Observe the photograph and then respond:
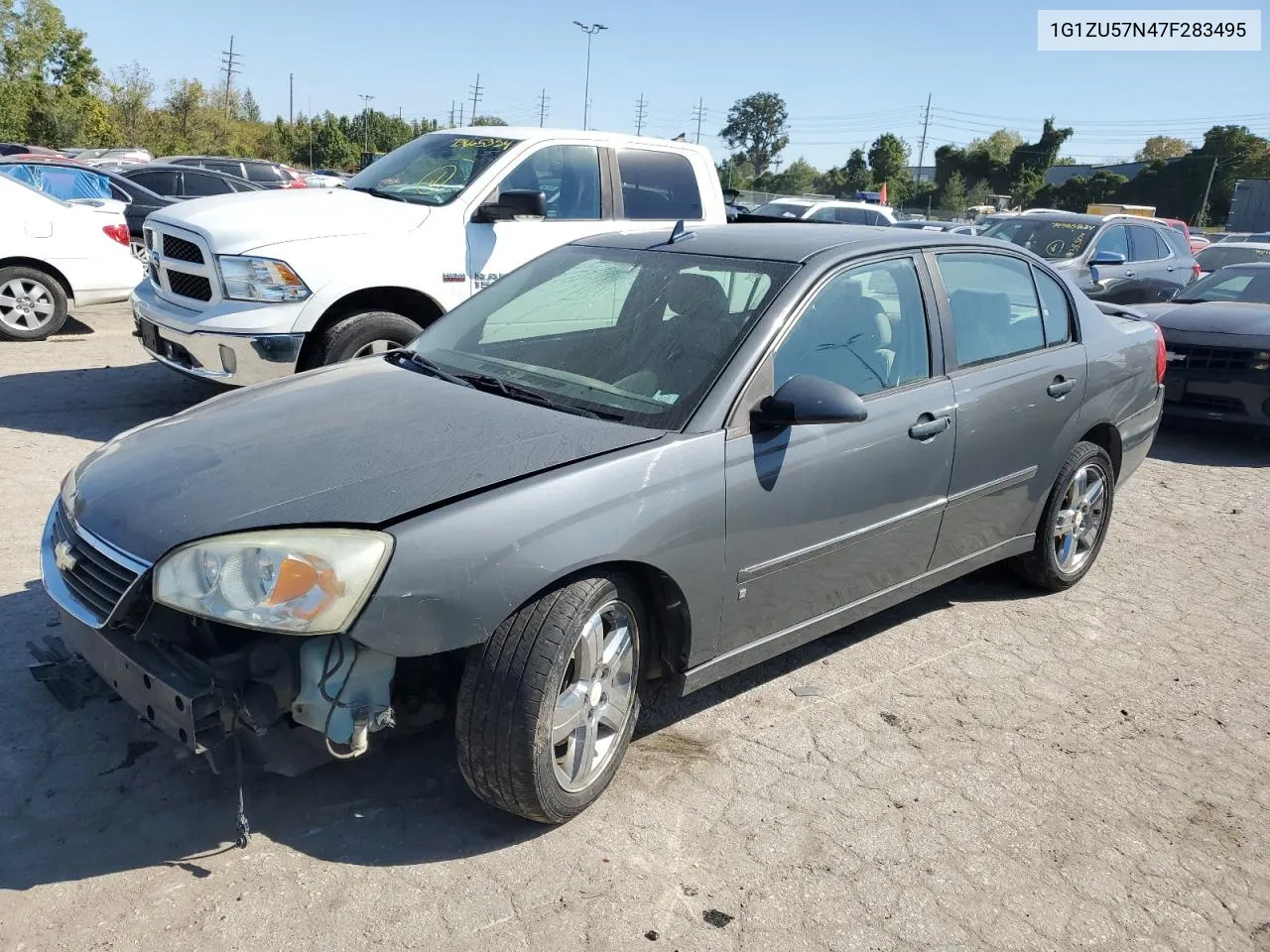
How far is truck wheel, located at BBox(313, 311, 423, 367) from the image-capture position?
6.29m

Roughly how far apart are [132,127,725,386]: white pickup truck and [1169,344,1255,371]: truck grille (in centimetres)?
401

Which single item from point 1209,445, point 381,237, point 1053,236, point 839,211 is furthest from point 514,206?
point 839,211

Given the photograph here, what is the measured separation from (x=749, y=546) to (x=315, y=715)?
137cm

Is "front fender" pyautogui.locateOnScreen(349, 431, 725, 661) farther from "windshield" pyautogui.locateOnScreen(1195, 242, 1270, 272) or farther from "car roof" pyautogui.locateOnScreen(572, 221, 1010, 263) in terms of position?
"windshield" pyautogui.locateOnScreen(1195, 242, 1270, 272)

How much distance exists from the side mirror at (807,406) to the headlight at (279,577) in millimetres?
1283

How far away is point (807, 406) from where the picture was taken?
3.21 m

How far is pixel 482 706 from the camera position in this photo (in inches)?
108

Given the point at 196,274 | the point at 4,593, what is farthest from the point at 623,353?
the point at 196,274

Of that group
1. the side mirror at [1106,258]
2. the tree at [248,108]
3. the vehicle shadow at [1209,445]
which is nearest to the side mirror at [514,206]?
the vehicle shadow at [1209,445]

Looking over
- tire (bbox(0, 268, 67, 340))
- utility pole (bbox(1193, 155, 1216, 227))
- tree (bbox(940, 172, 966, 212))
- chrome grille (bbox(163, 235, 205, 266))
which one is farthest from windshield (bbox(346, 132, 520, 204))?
utility pole (bbox(1193, 155, 1216, 227))

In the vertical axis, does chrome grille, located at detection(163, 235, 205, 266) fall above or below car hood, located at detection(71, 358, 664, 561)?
above

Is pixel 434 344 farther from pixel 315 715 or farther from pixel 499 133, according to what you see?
pixel 499 133

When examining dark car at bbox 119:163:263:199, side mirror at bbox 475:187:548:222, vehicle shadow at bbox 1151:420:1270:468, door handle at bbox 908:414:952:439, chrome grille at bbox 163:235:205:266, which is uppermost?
dark car at bbox 119:163:263:199

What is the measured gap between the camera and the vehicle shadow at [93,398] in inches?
269
